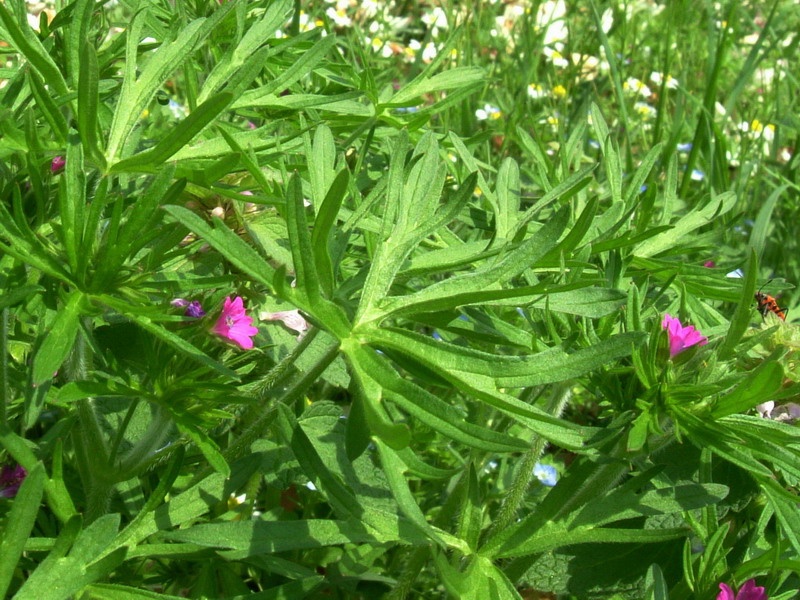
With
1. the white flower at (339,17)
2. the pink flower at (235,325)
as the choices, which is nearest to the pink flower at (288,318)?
the pink flower at (235,325)

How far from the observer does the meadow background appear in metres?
0.97

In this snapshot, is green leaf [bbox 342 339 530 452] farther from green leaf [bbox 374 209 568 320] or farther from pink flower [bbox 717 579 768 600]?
pink flower [bbox 717 579 768 600]

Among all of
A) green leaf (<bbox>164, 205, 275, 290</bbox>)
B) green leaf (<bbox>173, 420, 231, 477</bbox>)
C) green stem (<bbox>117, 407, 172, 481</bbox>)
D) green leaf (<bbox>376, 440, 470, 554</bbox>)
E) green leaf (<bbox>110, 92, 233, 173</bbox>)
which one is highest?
green leaf (<bbox>110, 92, 233, 173</bbox>)

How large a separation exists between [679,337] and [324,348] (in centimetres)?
58

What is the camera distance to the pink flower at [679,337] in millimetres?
1200

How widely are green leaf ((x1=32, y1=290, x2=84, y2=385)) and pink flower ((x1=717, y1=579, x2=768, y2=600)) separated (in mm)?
932

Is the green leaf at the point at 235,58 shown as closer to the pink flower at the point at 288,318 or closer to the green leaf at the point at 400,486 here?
the pink flower at the point at 288,318

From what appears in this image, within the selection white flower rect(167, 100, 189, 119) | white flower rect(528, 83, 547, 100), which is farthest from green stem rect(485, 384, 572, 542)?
white flower rect(528, 83, 547, 100)

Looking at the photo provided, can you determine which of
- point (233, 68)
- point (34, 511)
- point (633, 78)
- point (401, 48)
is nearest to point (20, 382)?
point (34, 511)

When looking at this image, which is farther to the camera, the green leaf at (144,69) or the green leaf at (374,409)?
the green leaf at (144,69)

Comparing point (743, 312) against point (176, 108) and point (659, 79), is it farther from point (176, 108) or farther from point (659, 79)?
point (659, 79)

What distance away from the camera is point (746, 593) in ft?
4.22

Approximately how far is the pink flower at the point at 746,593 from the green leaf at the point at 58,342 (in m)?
0.93

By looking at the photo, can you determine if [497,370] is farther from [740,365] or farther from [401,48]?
[401,48]
